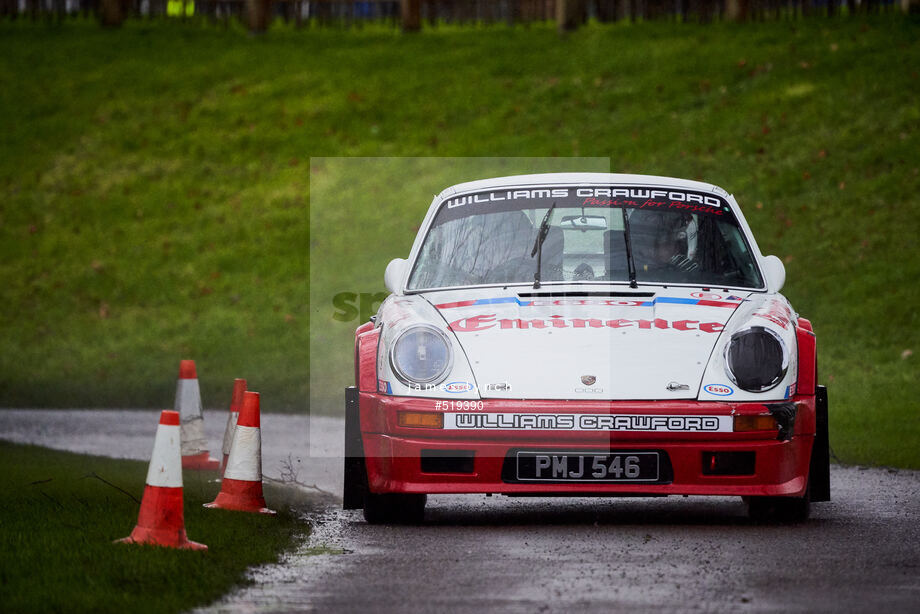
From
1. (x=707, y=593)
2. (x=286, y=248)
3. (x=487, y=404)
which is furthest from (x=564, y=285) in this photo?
(x=286, y=248)

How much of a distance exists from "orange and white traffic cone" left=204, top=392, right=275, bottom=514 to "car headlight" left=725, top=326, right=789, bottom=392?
2358 millimetres

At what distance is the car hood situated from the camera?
7.21m

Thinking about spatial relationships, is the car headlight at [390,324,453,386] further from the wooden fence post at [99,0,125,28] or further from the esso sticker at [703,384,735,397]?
the wooden fence post at [99,0,125,28]

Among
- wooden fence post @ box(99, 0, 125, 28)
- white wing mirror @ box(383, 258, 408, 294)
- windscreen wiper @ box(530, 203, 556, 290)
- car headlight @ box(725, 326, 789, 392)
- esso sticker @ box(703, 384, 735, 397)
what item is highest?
wooden fence post @ box(99, 0, 125, 28)

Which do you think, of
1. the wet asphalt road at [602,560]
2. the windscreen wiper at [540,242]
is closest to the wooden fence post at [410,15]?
the wet asphalt road at [602,560]

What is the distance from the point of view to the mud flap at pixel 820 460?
7770mm

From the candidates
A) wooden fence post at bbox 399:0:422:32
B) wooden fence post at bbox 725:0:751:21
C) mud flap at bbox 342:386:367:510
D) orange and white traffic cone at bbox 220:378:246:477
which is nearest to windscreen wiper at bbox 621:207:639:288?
mud flap at bbox 342:386:367:510

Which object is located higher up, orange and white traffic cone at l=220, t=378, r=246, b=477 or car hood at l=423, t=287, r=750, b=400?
car hood at l=423, t=287, r=750, b=400

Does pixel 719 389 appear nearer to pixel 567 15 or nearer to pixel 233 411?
pixel 233 411

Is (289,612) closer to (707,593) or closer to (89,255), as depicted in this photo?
(707,593)

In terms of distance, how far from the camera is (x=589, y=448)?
23.3 ft

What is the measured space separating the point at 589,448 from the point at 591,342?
0.53 meters

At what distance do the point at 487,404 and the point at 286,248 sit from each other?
47.0ft

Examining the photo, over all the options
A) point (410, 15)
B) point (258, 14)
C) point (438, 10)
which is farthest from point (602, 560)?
point (258, 14)
